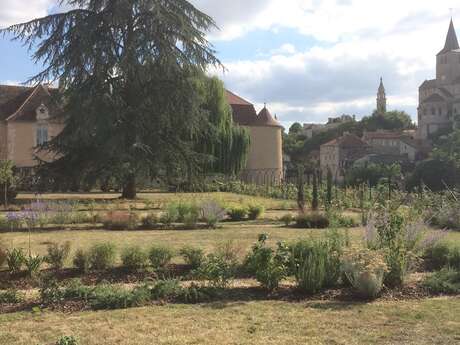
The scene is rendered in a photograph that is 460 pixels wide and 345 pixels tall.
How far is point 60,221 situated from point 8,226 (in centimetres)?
141

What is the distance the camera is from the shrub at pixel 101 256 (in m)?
7.73

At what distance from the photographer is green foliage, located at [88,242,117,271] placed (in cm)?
773

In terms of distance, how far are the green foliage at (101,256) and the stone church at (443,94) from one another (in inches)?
3976

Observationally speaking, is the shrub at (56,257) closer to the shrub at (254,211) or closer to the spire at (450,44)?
the shrub at (254,211)

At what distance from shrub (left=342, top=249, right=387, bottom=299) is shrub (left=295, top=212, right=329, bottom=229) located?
314 inches

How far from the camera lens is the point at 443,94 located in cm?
11088

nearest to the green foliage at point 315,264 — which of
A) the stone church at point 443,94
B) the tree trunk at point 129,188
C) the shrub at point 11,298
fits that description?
the shrub at point 11,298

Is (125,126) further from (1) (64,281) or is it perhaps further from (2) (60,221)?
(1) (64,281)

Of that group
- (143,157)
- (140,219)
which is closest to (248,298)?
(140,219)

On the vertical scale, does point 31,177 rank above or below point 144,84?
below

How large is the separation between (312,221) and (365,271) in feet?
27.6

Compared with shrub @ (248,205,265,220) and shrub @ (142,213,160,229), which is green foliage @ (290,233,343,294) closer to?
shrub @ (142,213,160,229)

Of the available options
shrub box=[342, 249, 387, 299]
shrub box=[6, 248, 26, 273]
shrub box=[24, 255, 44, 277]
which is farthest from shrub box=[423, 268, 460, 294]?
shrub box=[6, 248, 26, 273]

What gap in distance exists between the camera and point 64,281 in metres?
7.03
